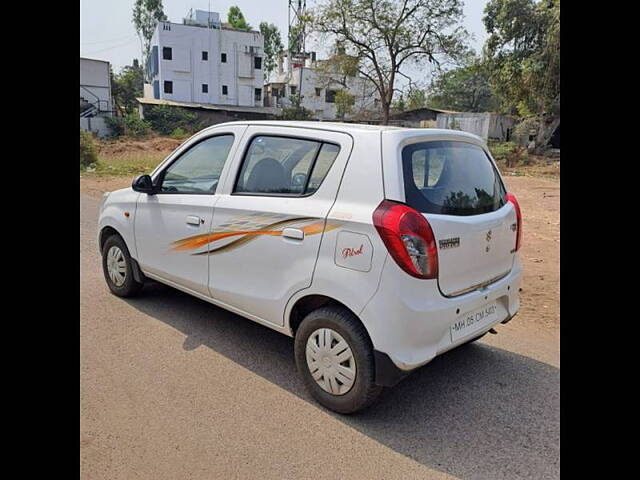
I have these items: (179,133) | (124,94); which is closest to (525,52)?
(179,133)

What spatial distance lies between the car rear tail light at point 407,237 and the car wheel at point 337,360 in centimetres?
51

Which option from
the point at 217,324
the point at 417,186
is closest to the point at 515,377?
the point at 417,186

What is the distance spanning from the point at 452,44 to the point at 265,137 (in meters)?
30.7

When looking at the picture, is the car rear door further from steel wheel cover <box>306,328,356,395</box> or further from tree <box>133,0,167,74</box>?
tree <box>133,0,167,74</box>

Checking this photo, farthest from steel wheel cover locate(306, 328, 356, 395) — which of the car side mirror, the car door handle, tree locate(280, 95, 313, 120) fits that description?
tree locate(280, 95, 313, 120)

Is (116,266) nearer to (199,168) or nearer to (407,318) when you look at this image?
(199,168)

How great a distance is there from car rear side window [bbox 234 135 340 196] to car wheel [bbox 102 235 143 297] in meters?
1.79

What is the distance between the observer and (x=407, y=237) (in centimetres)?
268

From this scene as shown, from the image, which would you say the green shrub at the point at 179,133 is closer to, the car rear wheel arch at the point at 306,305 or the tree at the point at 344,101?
the tree at the point at 344,101

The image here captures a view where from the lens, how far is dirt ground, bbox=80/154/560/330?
16.8ft

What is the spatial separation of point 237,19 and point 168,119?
2363 cm

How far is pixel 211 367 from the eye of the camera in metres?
3.61

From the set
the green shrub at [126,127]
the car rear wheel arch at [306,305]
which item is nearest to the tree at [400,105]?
the green shrub at [126,127]
